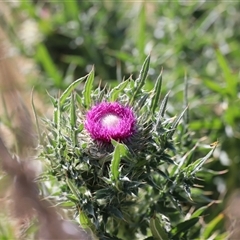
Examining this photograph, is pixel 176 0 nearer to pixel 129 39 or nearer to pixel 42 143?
pixel 129 39

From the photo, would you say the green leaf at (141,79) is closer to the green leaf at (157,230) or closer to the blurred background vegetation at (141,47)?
the green leaf at (157,230)

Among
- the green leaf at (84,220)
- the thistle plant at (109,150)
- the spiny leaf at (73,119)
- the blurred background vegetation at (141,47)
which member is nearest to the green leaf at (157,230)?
the thistle plant at (109,150)

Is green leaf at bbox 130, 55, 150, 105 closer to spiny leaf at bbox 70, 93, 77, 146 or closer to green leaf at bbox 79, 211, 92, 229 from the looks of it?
spiny leaf at bbox 70, 93, 77, 146

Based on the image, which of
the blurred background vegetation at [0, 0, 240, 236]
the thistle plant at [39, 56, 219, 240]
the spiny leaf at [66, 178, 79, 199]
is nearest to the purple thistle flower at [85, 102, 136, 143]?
the thistle plant at [39, 56, 219, 240]

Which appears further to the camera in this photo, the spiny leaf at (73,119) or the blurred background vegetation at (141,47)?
the blurred background vegetation at (141,47)

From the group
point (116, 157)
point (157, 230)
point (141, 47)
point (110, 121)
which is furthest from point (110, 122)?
point (141, 47)

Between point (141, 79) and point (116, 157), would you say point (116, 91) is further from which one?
point (116, 157)
